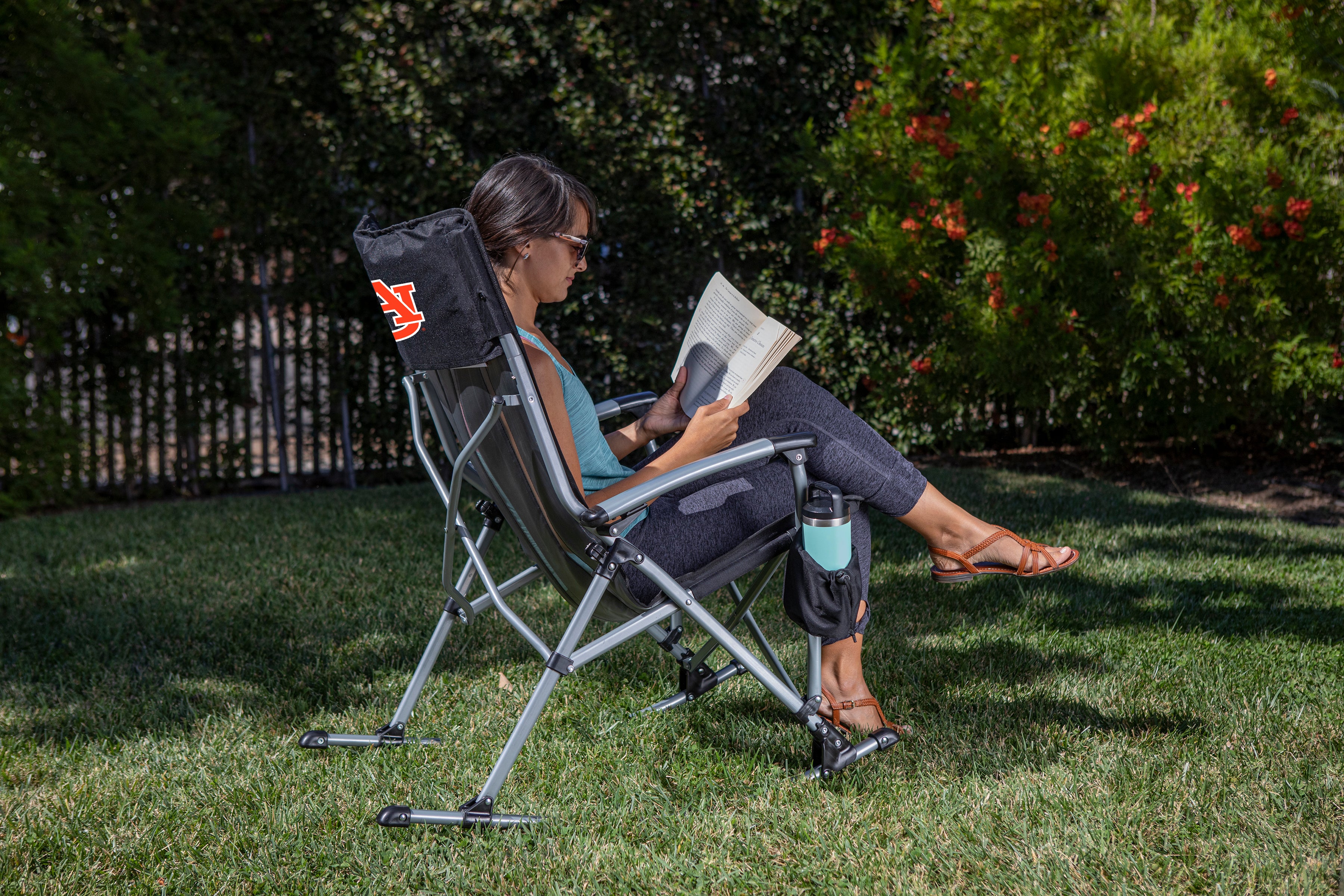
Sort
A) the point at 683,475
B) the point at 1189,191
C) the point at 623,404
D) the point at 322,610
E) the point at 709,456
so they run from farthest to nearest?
the point at 1189,191, the point at 322,610, the point at 623,404, the point at 709,456, the point at 683,475

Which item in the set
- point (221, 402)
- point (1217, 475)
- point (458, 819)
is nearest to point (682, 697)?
point (458, 819)

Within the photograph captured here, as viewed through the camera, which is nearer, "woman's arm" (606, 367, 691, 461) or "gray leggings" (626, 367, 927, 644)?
"gray leggings" (626, 367, 927, 644)

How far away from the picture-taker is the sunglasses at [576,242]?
230 centimetres

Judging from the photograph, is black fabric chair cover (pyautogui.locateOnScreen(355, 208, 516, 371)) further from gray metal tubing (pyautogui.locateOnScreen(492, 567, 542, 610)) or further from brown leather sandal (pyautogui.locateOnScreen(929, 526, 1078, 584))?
brown leather sandal (pyautogui.locateOnScreen(929, 526, 1078, 584))

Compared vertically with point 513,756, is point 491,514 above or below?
above

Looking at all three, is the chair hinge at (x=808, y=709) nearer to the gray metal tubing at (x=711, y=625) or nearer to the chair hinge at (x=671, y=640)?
the gray metal tubing at (x=711, y=625)

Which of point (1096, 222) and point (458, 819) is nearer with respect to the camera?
point (458, 819)

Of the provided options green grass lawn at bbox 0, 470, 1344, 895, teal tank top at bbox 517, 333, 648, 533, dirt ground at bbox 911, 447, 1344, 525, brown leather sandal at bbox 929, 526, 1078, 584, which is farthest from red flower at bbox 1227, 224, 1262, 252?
teal tank top at bbox 517, 333, 648, 533

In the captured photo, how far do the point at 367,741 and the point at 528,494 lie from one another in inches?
35.1

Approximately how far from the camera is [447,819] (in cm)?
209

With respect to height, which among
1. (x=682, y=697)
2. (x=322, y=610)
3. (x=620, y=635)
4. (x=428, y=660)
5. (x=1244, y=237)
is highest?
(x=1244, y=237)

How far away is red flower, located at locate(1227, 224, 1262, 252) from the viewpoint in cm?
541

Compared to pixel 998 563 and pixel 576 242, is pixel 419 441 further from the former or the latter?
pixel 998 563

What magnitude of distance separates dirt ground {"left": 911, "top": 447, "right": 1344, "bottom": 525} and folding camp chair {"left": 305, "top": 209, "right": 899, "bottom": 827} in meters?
4.29
